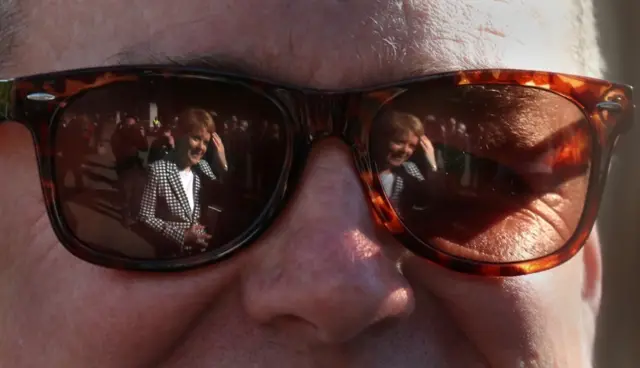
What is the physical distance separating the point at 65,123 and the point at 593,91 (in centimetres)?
83

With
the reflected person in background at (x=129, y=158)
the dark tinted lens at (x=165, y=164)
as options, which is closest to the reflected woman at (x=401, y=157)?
the dark tinted lens at (x=165, y=164)

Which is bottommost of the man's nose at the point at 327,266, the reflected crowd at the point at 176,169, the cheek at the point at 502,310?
the cheek at the point at 502,310

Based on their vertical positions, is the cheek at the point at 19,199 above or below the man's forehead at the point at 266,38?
below

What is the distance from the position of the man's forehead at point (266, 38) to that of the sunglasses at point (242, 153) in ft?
0.17

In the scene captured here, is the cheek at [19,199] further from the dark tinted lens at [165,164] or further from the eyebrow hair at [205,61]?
the eyebrow hair at [205,61]

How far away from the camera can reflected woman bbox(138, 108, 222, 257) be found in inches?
36.9

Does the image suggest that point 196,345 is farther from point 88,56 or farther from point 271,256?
point 88,56

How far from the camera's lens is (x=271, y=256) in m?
0.97

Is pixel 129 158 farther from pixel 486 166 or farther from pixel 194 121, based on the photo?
pixel 486 166

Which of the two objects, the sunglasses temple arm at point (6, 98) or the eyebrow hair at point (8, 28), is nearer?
the sunglasses temple arm at point (6, 98)

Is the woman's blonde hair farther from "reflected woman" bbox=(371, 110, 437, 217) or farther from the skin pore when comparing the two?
"reflected woman" bbox=(371, 110, 437, 217)

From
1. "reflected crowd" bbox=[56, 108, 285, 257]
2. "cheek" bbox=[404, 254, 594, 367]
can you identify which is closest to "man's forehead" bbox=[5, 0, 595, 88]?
"reflected crowd" bbox=[56, 108, 285, 257]

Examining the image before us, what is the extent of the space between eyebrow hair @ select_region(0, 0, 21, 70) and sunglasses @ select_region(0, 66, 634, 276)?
161mm

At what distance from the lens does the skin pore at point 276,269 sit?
94cm
